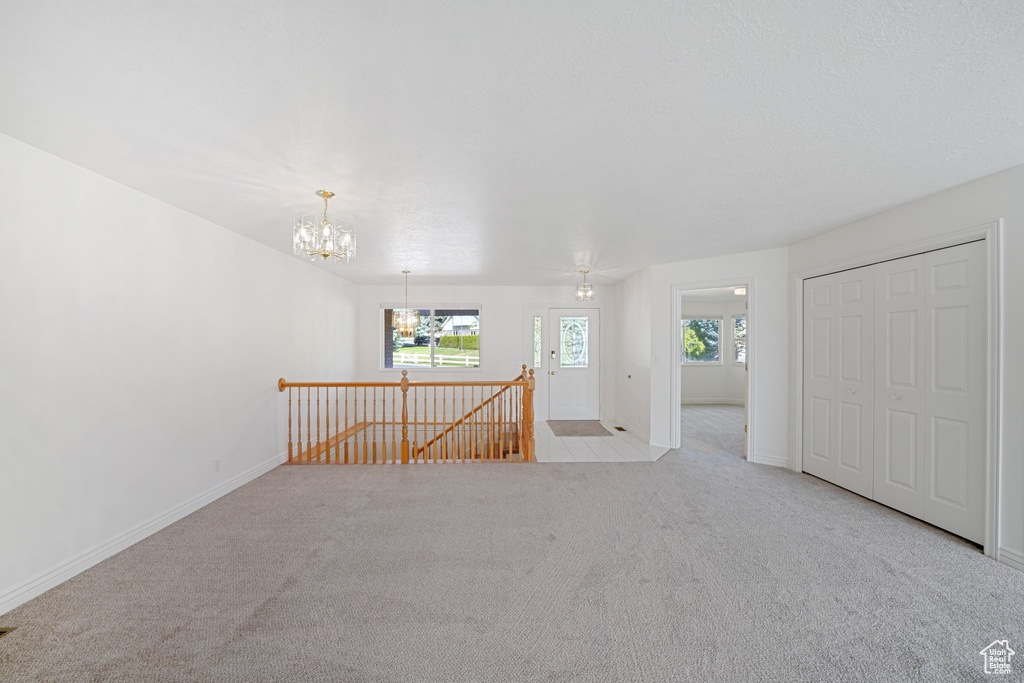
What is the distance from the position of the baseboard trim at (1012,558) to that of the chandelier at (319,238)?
15.0 ft

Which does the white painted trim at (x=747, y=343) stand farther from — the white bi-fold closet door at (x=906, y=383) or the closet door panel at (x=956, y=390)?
the closet door panel at (x=956, y=390)

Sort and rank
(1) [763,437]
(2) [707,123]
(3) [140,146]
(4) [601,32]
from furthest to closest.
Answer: (1) [763,437], (3) [140,146], (2) [707,123], (4) [601,32]

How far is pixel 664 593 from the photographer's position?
87.0 inches

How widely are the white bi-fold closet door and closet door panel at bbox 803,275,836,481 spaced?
10 millimetres

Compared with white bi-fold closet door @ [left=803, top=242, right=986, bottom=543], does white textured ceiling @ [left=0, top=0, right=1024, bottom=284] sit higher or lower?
higher

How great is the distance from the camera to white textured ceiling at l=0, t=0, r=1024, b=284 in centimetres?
132

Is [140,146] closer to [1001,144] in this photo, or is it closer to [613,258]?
[613,258]

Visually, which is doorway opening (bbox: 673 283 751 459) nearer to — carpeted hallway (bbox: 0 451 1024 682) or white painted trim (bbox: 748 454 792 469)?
white painted trim (bbox: 748 454 792 469)

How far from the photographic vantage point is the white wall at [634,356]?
5.63m

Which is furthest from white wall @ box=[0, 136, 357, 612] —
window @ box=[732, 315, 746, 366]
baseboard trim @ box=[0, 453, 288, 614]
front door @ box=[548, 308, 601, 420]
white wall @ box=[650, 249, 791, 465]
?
window @ box=[732, 315, 746, 366]

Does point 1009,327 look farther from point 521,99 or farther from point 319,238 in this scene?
point 319,238

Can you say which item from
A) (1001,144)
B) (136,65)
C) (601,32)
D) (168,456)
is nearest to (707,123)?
(601,32)

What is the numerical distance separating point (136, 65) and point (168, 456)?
9.04 ft

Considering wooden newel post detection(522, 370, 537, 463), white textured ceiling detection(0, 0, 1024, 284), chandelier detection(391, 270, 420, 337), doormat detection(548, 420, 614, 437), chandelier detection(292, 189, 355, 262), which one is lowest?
doormat detection(548, 420, 614, 437)
